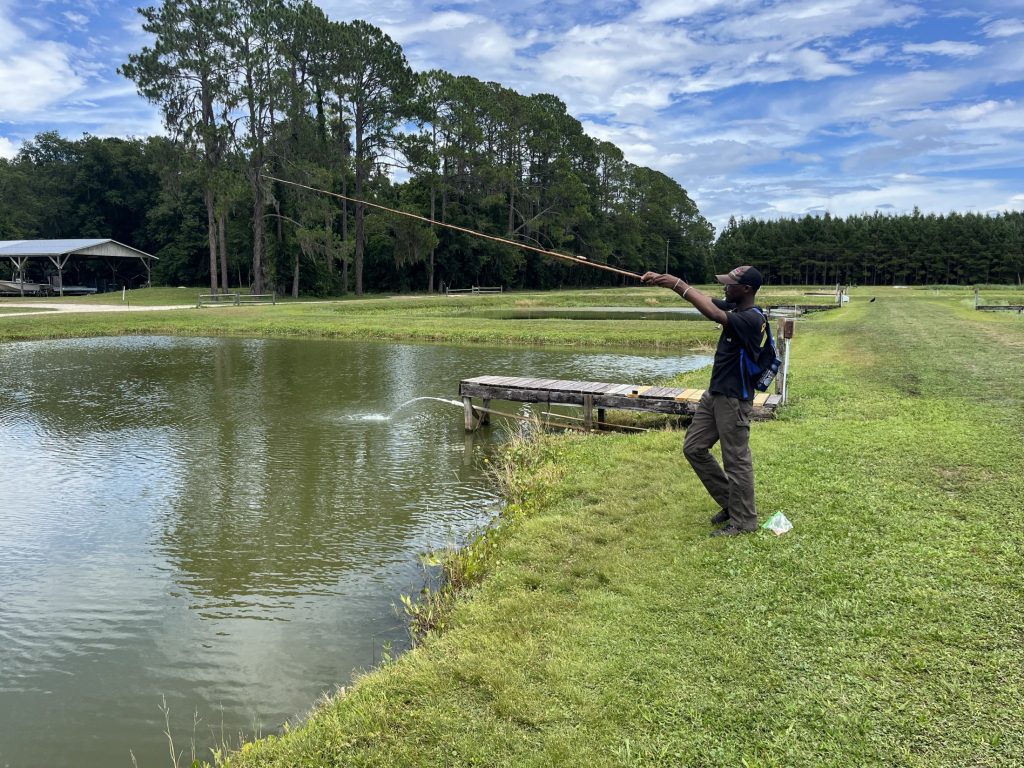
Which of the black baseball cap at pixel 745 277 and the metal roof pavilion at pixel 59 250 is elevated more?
the metal roof pavilion at pixel 59 250

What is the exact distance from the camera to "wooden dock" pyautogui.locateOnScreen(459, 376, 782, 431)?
11.1 m

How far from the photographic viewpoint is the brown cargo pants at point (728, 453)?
19.9ft

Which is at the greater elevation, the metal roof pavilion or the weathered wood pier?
the metal roof pavilion

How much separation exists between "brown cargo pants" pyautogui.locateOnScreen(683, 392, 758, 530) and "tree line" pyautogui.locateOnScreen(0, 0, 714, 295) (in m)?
44.8

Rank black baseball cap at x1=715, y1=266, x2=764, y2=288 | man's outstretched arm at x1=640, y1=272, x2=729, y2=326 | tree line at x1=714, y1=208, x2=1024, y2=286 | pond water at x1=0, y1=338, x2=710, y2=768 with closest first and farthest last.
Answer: pond water at x1=0, y1=338, x2=710, y2=768 < man's outstretched arm at x1=640, y1=272, x2=729, y2=326 < black baseball cap at x1=715, y1=266, x2=764, y2=288 < tree line at x1=714, y1=208, x2=1024, y2=286

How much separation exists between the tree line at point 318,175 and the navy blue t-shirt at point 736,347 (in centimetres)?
4486

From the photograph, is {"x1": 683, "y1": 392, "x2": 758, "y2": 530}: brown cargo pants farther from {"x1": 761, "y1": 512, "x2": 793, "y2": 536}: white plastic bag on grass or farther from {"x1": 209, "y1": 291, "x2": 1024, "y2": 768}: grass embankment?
{"x1": 209, "y1": 291, "x2": 1024, "y2": 768}: grass embankment

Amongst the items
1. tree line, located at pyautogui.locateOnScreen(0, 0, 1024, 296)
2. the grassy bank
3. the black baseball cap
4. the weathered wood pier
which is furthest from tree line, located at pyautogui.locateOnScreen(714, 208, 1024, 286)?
the black baseball cap

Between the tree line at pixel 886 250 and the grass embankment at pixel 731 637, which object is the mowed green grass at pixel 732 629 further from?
the tree line at pixel 886 250

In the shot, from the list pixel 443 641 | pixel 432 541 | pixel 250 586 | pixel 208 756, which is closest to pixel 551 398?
pixel 432 541

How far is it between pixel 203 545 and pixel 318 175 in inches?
1676

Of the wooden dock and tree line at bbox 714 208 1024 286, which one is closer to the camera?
the wooden dock

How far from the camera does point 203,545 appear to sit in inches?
306

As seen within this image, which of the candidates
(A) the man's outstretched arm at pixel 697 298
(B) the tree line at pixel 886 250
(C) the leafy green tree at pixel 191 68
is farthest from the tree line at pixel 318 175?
(A) the man's outstretched arm at pixel 697 298
